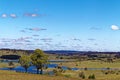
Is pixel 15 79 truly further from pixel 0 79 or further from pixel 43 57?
pixel 43 57

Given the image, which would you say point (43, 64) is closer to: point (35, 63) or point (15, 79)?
point (35, 63)

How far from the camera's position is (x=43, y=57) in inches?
5394

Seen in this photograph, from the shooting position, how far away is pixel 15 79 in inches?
1695

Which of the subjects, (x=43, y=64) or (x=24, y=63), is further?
(x=24, y=63)

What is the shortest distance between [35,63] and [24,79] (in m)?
93.7

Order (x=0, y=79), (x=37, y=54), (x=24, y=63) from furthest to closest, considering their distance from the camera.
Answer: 1. (x=24, y=63)
2. (x=37, y=54)
3. (x=0, y=79)

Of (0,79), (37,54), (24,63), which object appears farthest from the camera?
(24,63)

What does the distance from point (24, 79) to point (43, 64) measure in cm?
9481

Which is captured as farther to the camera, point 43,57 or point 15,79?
point 43,57

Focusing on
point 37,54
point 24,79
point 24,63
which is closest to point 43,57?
point 37,54

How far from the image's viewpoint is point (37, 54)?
136 m

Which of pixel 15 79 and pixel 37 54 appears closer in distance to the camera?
pixel 15 79

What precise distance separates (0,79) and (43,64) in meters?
97.2

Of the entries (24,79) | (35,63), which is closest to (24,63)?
(35,63)
